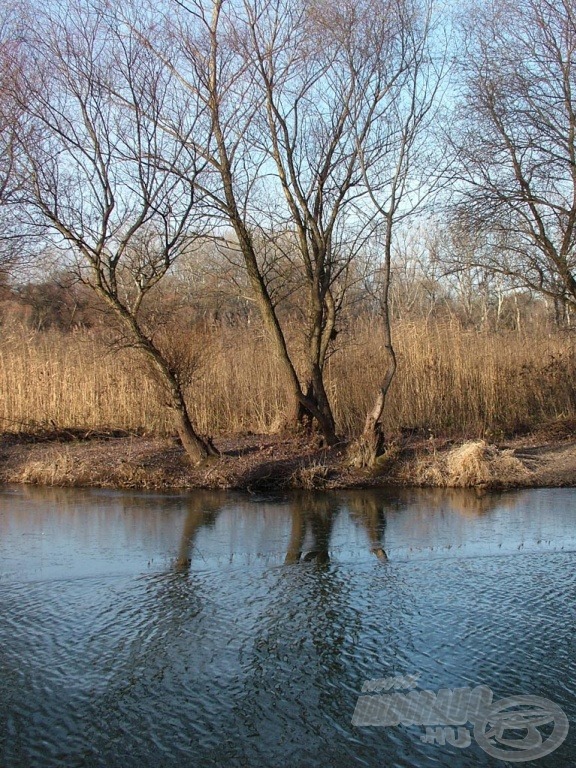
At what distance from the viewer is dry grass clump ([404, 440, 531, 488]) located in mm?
11461

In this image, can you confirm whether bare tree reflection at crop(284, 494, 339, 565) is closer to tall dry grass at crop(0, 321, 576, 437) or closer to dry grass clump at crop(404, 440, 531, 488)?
dry grass clump at crop(404, 440, 531, 488)

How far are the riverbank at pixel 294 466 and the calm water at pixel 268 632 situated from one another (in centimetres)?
227

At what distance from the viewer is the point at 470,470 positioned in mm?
11508

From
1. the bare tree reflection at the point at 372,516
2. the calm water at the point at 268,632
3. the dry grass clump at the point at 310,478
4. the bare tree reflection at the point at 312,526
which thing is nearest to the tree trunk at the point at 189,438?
the dry grass clump at the point at 310,478

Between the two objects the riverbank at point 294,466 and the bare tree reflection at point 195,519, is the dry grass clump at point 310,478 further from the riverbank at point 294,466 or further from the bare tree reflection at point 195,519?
the bare tree reflection at point 195,519

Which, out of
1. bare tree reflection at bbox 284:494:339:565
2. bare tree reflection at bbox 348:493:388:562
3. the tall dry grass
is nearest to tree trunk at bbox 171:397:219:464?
bare tree reflection at bbox 284:494:339:565

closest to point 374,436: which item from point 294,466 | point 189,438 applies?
point 294,466

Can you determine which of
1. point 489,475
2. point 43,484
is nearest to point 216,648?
point 489,475

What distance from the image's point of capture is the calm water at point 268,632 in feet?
12.5
